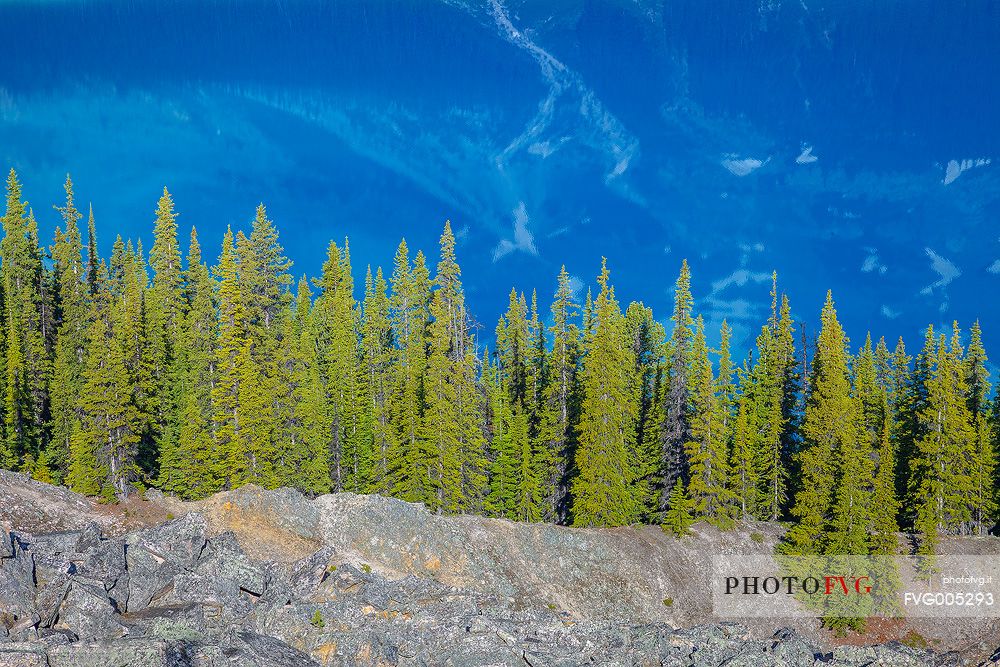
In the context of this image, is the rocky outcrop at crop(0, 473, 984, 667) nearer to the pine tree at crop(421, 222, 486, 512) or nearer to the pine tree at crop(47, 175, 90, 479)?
the pine tree at crop(421, 222, 486, 512)

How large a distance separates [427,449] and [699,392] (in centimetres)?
1913

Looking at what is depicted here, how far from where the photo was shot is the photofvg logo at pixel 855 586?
5256cm

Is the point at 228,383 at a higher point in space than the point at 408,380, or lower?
lower

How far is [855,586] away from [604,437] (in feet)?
59.5

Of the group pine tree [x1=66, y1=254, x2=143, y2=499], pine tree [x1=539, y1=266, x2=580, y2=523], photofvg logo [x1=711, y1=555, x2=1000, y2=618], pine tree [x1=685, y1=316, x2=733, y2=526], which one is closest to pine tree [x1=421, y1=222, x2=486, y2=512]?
pine tree [x1=539, y1=266, x2=580, y2=523]

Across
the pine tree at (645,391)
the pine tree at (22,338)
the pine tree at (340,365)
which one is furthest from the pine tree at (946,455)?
the pine tree at (22,338)

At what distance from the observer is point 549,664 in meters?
25.4

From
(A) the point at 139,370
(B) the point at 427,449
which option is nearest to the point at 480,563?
(B) the point at 427,449

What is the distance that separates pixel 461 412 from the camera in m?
55.1

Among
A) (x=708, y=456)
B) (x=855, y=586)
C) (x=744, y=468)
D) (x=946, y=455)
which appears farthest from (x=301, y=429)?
(x=946, y=455)

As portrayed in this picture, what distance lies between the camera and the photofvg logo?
52562 millimetres

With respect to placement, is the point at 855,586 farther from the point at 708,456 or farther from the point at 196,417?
the point at 196,417

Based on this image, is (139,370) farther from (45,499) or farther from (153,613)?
(153,613)

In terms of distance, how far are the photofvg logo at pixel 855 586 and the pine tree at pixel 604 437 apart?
7.74 metres
